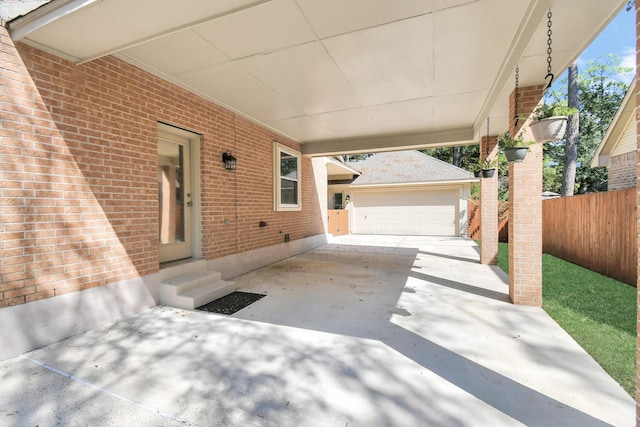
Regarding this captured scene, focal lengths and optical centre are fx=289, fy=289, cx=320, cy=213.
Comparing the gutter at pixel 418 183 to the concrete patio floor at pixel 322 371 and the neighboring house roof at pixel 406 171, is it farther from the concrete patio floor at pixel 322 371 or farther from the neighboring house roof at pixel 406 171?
the concrete patio floor at pixel 322 371

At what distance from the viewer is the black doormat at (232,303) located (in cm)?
388

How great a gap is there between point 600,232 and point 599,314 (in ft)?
12.1

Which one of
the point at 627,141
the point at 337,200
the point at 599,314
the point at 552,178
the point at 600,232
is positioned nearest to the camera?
the point at 599,314

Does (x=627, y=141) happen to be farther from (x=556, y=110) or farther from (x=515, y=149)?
(x=556, y=110)

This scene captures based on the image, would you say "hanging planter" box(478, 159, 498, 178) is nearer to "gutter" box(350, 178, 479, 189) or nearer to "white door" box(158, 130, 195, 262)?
"white door" box(158, 130, 195, 262)

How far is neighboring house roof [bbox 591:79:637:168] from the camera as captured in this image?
28.7ft

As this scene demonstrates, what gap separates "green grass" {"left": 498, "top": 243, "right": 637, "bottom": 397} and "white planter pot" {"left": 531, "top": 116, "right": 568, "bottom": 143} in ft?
6.86

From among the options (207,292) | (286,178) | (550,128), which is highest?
(286,178)

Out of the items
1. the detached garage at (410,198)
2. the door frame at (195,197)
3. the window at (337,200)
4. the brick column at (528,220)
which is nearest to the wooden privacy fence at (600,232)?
the brick column at (528,220)

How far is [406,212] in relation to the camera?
1366cm

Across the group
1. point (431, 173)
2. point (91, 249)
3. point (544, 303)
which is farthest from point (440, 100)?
point (431, 173)

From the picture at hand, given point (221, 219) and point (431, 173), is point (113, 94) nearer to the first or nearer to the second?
point (221, 219)

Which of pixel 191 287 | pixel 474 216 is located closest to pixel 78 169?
pixel 191 287

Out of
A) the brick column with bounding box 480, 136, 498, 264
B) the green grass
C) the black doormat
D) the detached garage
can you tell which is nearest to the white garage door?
the detached garage
